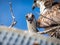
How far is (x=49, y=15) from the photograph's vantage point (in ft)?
3.80

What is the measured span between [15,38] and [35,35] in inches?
3.6

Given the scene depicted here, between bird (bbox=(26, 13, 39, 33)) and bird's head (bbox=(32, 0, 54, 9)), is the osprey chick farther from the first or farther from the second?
bird's head (bbox=(32, 0, 54, 9))

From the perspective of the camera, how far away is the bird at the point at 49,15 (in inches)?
41.9

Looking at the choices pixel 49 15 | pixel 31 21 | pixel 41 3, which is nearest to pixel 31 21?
pixel 31 21

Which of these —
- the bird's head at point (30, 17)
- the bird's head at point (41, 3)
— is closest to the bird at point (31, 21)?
the bird's head at point (30, 17)

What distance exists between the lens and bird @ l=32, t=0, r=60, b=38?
1063mm

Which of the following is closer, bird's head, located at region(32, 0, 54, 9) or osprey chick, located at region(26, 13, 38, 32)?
osprey chick, located at region(26, 13, 38, 32)

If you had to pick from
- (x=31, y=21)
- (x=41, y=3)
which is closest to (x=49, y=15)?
(x=31, y=21)

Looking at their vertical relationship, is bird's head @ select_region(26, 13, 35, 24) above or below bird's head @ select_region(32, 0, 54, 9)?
below

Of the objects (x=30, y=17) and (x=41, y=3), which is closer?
(x=30, y=17)

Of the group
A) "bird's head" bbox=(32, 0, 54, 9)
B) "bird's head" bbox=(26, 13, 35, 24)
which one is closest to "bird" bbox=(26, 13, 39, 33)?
"bird's head" bbox=(26, 13, 35, 24)

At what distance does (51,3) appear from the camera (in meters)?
1.31

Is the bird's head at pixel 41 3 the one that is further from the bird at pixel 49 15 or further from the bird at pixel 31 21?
the bird at pixel 31 21

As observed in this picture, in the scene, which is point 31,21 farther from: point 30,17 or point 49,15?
point 49,15
